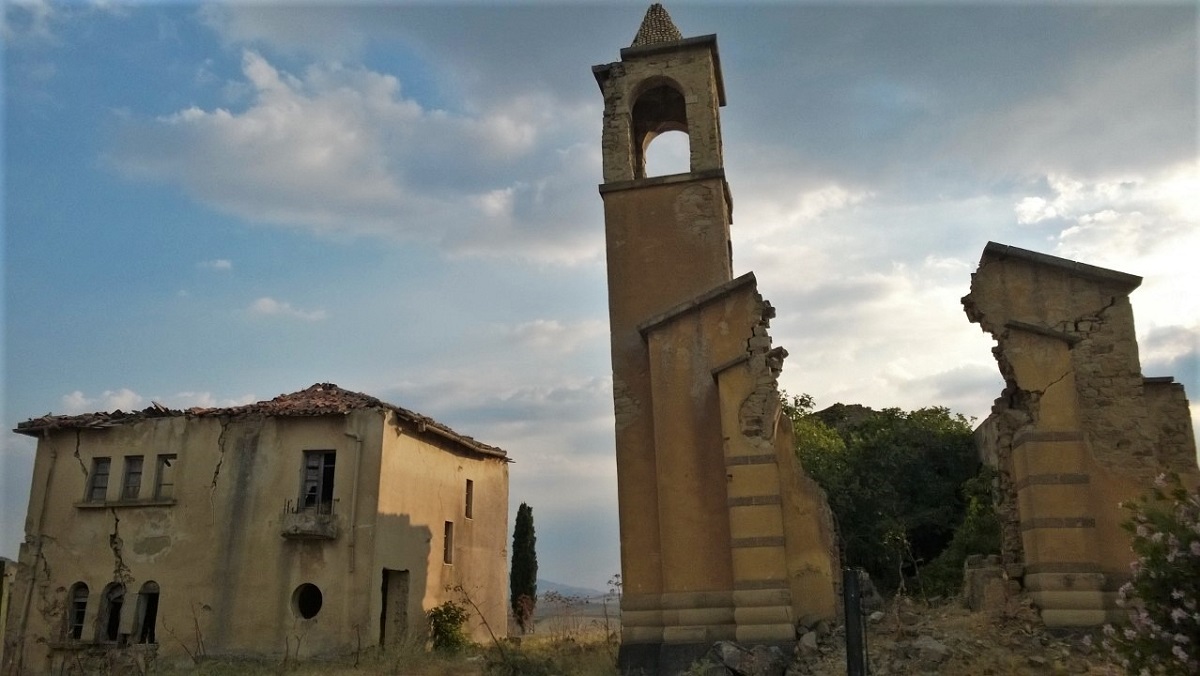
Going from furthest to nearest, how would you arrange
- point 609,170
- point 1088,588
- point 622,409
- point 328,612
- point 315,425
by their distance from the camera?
point 315,425 → point 328,612 → point 609,170 → point 622,409 → point 1088,588

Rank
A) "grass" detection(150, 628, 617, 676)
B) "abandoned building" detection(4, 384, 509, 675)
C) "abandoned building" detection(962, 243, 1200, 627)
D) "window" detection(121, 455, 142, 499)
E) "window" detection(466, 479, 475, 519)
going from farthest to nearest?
"window" detection(466, 479, 475, 519) < "window" detection(121, 455, 142, 499) < "abandoned building" detection(4, 384, 509, 675) < "grass" detection(150, 628, 617, 676) < "abandoned building" detection(962, 243, 1200, 627)

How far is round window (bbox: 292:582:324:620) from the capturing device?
2001 centimetres

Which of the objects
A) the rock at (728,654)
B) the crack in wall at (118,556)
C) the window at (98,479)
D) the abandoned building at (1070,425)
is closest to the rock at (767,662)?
the rock at (728,654)

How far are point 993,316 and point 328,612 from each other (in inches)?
604

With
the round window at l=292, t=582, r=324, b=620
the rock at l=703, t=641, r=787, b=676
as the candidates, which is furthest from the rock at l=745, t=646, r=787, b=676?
the round window at l=292, t=582, r=324, b=620

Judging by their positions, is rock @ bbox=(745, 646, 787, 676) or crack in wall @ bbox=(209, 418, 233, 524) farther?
crack in wall @ bbox=(209, 418, 233, 524)

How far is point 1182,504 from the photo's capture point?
814cm

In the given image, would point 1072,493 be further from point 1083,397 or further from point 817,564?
point 817,564

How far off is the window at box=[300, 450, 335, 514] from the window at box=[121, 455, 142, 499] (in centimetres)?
464

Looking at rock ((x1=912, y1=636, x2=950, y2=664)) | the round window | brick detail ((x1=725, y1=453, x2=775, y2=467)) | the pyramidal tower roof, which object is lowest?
rock ((x1=912, y1=636, x2=950, y2=664))

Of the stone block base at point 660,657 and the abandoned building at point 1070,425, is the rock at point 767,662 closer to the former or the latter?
the stone block base at point 660,657

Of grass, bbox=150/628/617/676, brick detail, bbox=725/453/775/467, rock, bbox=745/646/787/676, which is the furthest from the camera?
grass, bbox=150/628/617/676

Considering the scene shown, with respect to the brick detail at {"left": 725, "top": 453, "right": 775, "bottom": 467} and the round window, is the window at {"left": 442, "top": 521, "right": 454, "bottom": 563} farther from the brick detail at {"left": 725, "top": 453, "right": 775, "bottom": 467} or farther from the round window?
the brick detail at {"left": 725, "top": 453, "right": 775, "bottom": 467}

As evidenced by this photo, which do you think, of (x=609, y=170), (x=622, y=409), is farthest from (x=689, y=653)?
(x=609, y=170)
